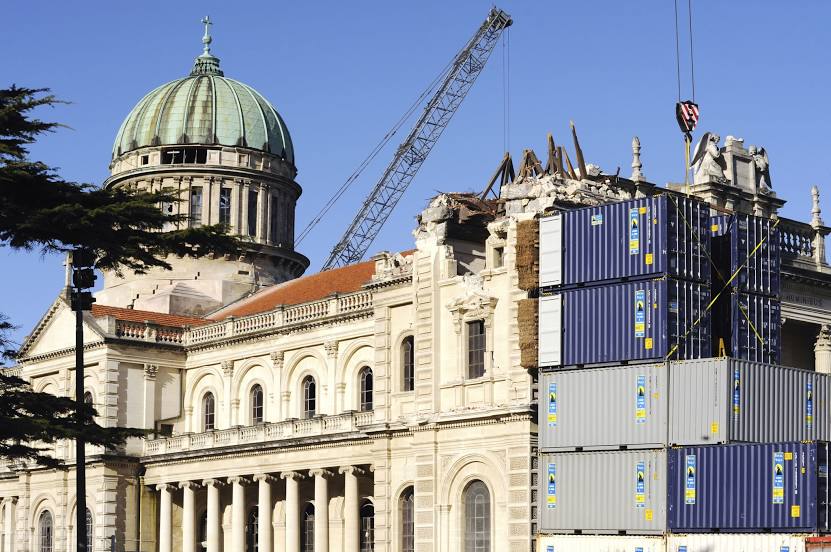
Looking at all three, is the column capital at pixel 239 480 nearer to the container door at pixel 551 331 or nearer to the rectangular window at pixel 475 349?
the rectangular window at pixel 475 349

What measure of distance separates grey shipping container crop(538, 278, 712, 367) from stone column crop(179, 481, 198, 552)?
2526 cm

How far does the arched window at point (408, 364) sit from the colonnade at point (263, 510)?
600 centimetres

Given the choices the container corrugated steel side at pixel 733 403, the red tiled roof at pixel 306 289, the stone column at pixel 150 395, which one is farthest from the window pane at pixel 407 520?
the stone column at pixel 150 395

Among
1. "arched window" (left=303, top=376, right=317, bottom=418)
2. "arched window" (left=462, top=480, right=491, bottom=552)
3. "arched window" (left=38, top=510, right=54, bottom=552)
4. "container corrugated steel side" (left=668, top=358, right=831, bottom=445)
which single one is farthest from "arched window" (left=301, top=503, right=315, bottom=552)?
"container corrugated steel side" (left=668, top=358, right=831, bottom=445)

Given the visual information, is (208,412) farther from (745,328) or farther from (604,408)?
(745,328)

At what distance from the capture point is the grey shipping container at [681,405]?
46.9 meters

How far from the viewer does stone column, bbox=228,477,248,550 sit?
6894cm

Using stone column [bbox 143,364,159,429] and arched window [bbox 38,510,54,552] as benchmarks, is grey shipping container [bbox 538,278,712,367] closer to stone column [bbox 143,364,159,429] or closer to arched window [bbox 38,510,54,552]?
stone column [bbox 143,364,159,429]

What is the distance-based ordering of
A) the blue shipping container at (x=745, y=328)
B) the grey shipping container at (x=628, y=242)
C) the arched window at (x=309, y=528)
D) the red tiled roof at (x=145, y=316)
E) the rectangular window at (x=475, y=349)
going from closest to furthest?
the grey shipping container at (x=628, y=242) < the blue shipping container at (x=745, y=328) < the rectangular window at (x=475, y=349) < the arched window at (x=309, y=528) < the red tiled roof at (x=145, y=316)

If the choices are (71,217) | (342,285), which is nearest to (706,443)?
(71,217)

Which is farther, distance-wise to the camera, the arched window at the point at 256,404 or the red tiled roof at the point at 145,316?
the red tiled roof at the point at 145,316

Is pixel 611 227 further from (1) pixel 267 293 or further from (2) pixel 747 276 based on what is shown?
(1) pixel 267 293

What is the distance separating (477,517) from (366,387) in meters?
12.3

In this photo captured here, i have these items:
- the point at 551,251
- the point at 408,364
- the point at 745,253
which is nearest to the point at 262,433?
the point at 408,364
